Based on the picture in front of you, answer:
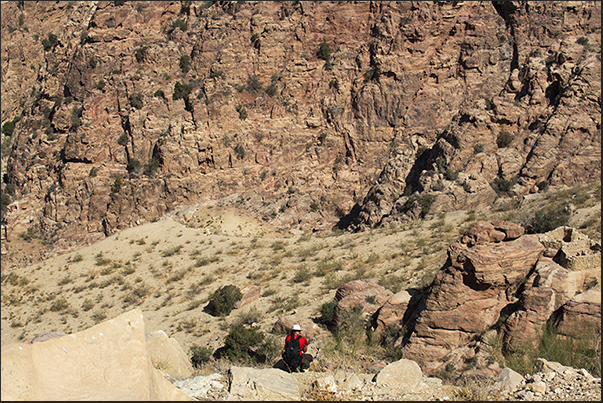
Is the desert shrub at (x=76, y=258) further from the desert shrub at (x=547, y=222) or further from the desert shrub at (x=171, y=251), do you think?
the desert shrub at (x=547, y=222)

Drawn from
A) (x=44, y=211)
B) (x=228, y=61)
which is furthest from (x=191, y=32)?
(x=44, y=211)

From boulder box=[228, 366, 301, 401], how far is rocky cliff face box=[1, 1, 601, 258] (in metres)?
22.5

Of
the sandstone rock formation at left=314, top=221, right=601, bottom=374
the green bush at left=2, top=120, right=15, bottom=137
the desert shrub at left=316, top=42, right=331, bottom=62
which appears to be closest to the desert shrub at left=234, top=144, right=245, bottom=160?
the desert shrub at left=316, top=42, right=331, bottom=62

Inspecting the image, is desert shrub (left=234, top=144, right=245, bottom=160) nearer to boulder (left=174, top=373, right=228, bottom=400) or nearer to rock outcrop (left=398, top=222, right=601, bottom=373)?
rock outcrop (left=398, top=222, right=601, bottom=373)

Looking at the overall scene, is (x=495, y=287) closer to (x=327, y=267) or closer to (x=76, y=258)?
(x=327, y=267)

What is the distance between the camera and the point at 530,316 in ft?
29.5

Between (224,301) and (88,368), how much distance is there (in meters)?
11.2

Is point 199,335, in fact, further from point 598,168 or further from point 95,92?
point 95,92

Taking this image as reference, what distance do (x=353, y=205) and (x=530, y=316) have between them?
83.3ft

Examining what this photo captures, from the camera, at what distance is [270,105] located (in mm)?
37312

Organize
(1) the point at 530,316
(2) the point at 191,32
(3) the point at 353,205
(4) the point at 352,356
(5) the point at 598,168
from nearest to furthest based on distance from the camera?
(1) the point at 530,316
(4) the point at 352,356
(5) the point at 598,168
(3) the point at 353,205
(2) the point at 191,32

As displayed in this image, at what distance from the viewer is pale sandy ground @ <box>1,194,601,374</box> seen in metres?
16.0

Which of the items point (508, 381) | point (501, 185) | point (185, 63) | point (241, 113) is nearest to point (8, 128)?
point (185, 63)

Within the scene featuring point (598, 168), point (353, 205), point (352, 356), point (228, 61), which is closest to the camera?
point (352, 356)
